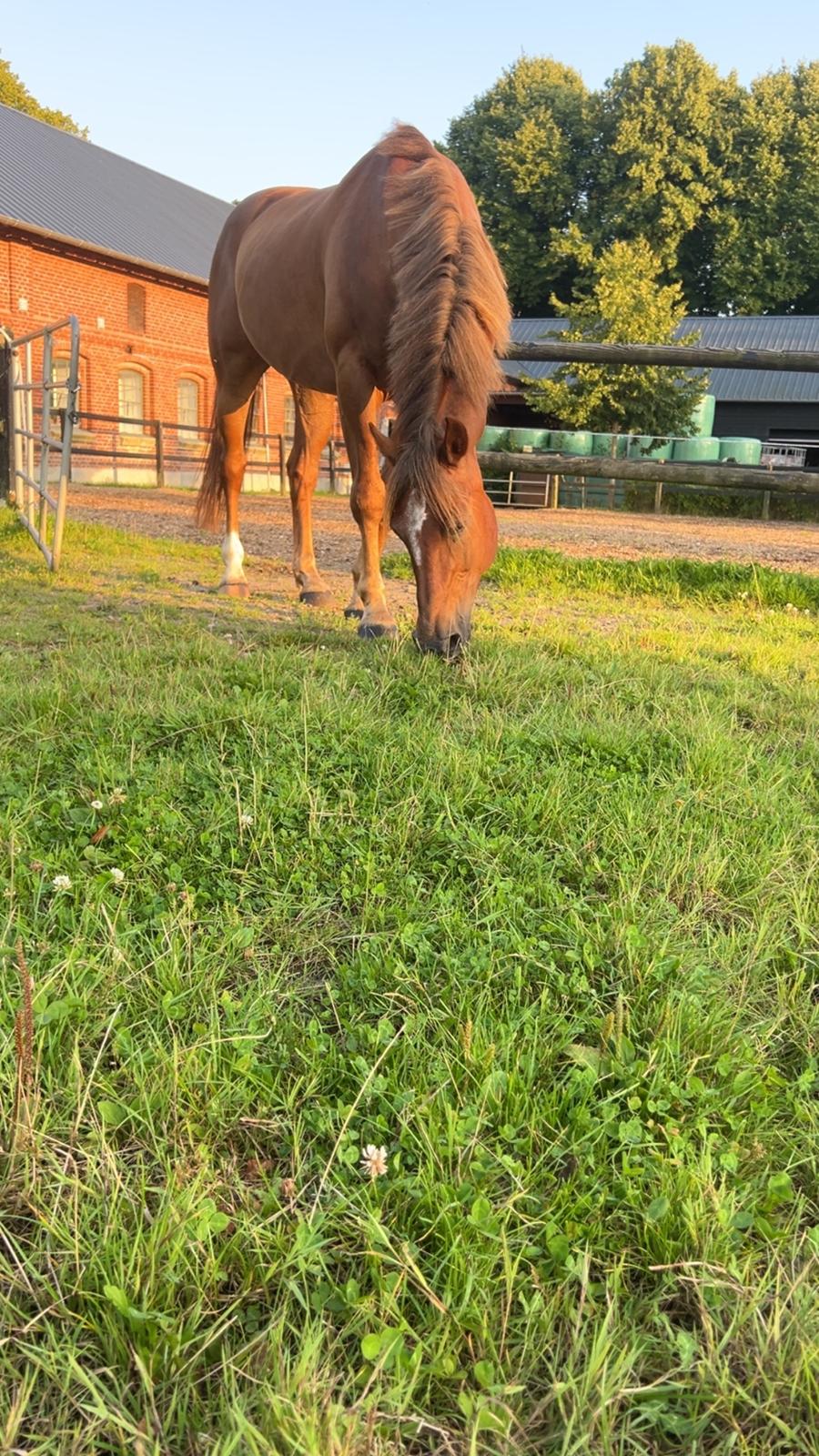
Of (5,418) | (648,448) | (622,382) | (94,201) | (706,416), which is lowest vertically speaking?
(5,418)

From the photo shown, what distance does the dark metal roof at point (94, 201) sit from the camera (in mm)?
22516

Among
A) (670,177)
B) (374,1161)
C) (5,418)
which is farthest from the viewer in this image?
(670,177)

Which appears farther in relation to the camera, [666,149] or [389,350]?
[666,149]

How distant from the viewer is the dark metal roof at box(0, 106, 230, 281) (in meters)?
22.5

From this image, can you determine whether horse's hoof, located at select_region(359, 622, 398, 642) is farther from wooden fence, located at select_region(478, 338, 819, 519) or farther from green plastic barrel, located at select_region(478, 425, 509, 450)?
green plastic barrel, located at select_region(478, 425, 509, 450)

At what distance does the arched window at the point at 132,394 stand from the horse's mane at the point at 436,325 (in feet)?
73.2

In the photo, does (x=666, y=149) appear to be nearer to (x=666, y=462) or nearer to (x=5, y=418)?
(x=5, y=418)

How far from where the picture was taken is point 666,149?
132 feet

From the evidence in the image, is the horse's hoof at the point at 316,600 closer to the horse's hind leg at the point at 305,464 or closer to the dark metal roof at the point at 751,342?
the horse's hind leg at the point at 305,464

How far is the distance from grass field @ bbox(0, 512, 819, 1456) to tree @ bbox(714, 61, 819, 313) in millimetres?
46596

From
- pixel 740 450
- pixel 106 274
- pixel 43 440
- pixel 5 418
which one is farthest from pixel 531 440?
pixel 43 440

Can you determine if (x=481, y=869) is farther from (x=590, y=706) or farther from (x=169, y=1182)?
(x=590, y=706)

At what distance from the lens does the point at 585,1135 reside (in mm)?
1283

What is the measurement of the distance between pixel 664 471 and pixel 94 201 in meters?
25.5
